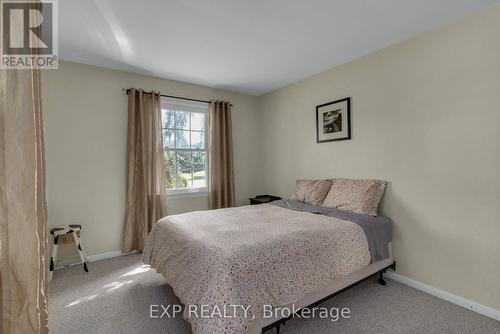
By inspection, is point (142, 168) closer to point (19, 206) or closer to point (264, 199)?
point (264, 199)

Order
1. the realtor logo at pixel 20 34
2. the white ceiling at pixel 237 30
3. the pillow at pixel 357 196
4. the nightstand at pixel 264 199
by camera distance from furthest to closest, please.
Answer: the nightstand at pixel 264 199, the pillow at pixel 357 196, the white ceiling at pixel 237 30, the realtor logo at pixel 20 34

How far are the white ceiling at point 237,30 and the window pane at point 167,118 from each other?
0.64 metres

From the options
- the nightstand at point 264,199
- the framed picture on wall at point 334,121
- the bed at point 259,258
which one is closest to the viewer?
the bed at point 259,258

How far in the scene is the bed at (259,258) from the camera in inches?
55.2

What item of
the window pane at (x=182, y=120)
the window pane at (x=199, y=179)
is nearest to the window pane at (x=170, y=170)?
Answer: the window pane at (x=199, y=179)

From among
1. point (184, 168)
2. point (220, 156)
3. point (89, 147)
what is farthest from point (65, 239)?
point (220, 156)

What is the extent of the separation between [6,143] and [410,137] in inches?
118

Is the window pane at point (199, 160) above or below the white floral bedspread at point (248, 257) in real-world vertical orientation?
above

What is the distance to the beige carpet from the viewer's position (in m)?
1.79

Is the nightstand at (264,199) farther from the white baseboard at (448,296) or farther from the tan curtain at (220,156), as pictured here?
the white baseboard at (448,296)

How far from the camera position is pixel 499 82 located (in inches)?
74.7

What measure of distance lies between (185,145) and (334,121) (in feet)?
7.65

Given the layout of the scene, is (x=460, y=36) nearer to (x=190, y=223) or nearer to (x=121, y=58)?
(x=190, y=223)

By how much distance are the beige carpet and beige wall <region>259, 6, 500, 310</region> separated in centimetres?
32
